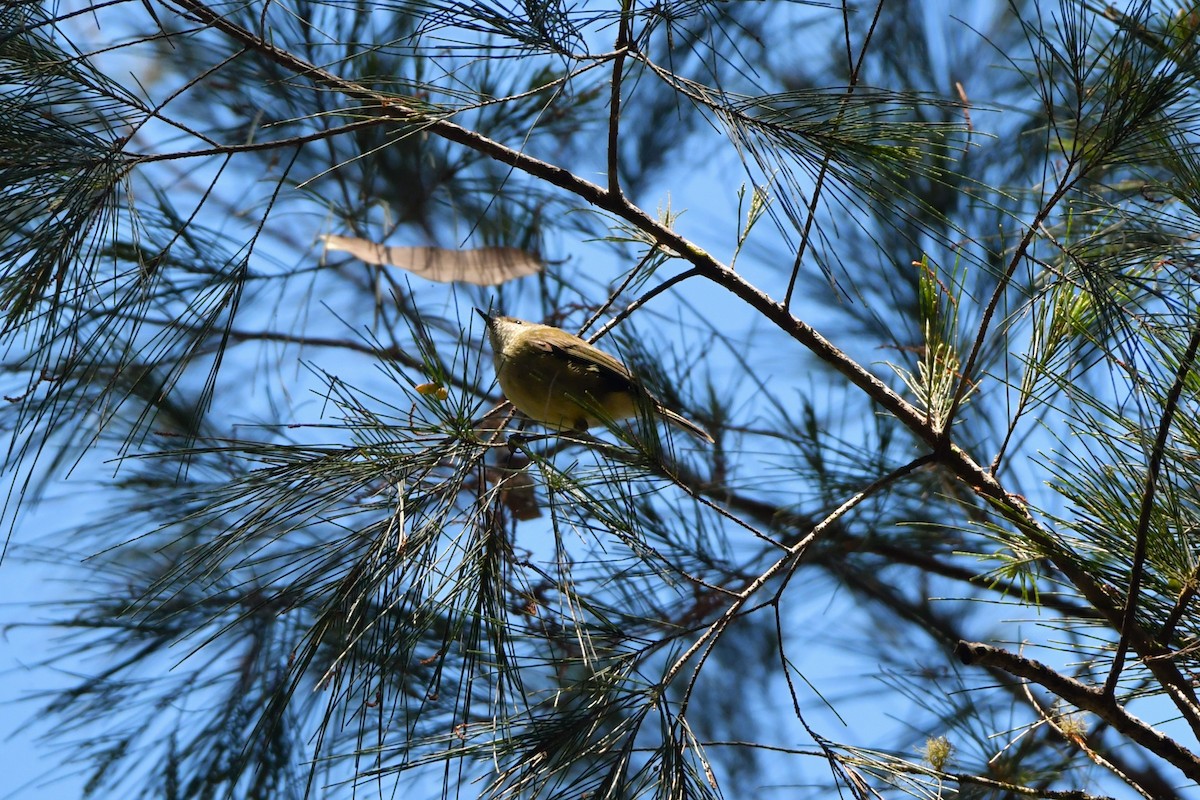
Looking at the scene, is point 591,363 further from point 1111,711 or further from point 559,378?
point 1111,711

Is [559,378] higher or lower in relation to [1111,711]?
higher

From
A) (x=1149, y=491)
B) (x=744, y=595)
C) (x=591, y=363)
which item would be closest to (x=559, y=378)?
(x=591, y=363)

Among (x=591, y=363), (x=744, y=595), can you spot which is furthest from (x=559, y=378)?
(x=744, y=595)

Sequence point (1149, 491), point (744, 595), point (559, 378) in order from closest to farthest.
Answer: point (1149, 491), point (744, 595), point (559, 378)

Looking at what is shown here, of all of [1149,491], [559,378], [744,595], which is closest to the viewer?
[1149,491]

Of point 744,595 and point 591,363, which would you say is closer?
point 744,595

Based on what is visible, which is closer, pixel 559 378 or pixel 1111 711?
pixel 1111 711

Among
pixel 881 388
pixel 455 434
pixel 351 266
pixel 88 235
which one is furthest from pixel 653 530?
pixel 351 266

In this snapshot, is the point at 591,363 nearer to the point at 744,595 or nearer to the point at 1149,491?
the point at 744,595

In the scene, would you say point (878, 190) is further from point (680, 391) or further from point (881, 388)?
point (680, 391)

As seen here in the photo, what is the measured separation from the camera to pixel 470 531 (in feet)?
3.16

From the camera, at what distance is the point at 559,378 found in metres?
1.28

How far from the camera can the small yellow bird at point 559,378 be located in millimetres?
1238

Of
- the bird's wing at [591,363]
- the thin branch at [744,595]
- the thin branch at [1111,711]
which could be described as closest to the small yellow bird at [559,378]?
the bird's wing at [591,363]
